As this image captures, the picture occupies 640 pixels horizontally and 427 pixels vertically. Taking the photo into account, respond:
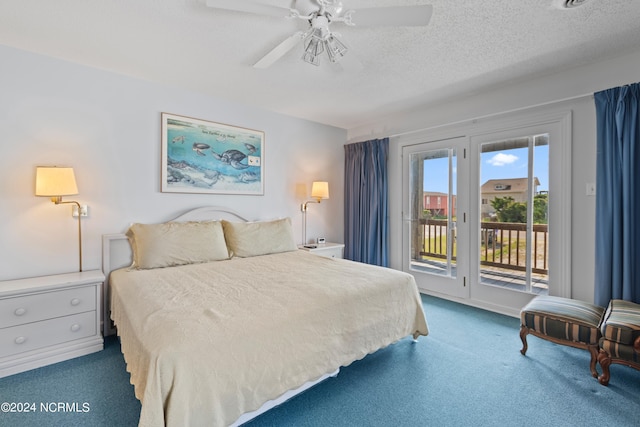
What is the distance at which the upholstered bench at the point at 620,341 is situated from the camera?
183 centimetres

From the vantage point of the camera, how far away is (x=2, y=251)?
234 centimetres

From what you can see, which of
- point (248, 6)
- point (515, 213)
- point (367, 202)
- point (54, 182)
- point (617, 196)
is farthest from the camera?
point (367, 202)

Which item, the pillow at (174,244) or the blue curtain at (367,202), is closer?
the pillow at (174,244)

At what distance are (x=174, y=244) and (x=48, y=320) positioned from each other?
1.02 m

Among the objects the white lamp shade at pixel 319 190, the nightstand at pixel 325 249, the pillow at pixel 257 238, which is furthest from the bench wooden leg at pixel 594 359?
the white lamp shade at pixel 319 190

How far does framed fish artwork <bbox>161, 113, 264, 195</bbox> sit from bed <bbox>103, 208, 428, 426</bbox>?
0.53 m

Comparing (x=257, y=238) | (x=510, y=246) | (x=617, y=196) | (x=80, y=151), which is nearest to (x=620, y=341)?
(x=617, y=196)

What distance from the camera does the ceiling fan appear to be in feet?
5.15

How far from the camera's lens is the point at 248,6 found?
159cm

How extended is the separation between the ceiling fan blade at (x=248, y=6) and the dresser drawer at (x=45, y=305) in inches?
91.5

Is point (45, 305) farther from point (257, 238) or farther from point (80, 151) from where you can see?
point (257, 238)

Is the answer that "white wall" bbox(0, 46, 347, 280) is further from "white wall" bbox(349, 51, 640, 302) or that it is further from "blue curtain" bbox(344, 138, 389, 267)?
"white wall" bbox(349, 51, 640, 302)

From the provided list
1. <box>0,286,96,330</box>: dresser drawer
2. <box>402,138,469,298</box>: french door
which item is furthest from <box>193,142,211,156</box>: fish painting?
<box>402,138,469,298</box>: french door

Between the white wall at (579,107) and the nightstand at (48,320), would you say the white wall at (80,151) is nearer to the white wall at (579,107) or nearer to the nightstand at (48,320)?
the nightstand at (48,320)
